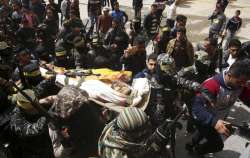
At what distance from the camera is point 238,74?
192 inches

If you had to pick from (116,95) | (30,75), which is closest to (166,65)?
(116,95)

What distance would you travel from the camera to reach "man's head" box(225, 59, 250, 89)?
4.82 m

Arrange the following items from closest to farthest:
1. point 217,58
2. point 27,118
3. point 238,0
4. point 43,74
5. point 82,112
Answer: point 27,118
point 82,112
point 43,74
point 217,58
point 238,0

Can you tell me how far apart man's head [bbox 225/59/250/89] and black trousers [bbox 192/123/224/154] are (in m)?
0.98

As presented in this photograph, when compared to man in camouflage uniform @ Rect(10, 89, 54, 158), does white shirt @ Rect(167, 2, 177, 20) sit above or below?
above

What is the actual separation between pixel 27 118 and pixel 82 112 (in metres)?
0.72

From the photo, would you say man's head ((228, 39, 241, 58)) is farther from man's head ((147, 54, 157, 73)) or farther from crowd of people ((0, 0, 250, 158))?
man's head ((147, 54, 157, 73))

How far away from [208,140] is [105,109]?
1.71 metres

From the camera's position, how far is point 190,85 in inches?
242

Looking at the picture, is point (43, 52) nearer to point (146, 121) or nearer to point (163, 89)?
point (163, 89)

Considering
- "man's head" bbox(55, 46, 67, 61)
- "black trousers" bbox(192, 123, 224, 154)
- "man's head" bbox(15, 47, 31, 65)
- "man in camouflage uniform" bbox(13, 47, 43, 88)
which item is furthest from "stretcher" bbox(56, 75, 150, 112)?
"man's head" bbox(55, 46, 67, 61)

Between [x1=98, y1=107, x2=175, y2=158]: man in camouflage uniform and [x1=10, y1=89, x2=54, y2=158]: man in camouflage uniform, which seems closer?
[x1=98, y1=107, x2=175, y2=158]: man in camouflage uniform

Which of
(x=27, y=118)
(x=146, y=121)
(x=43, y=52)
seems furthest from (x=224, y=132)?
(x=43, y=52)

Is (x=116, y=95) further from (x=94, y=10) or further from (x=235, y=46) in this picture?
(x=94, y=10)
